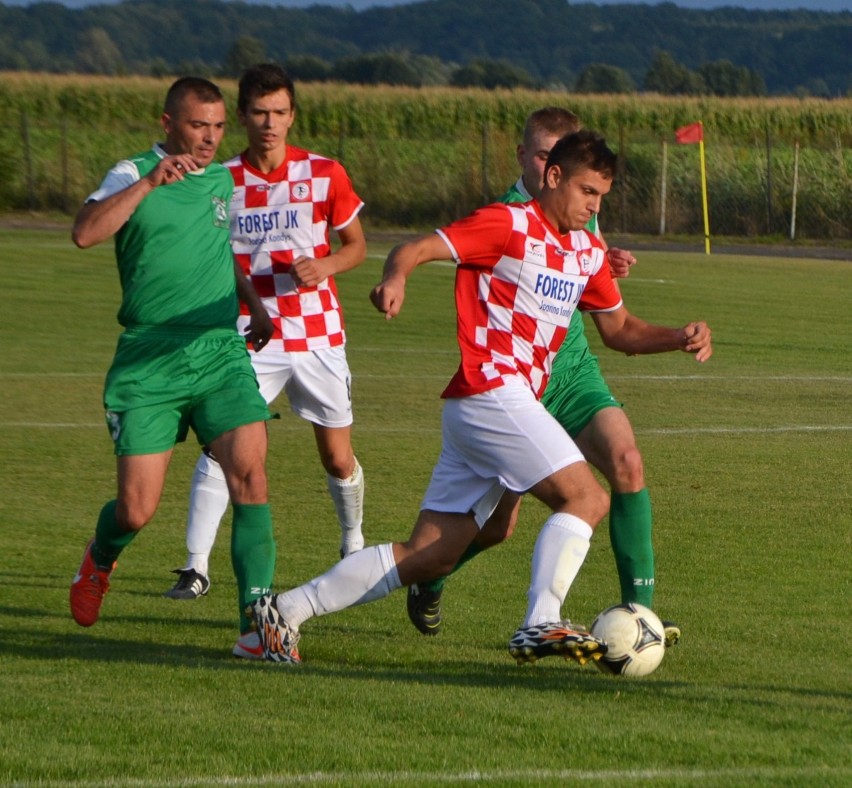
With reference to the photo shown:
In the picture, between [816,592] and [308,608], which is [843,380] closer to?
[816,592]

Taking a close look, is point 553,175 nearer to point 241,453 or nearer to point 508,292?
point 508,292

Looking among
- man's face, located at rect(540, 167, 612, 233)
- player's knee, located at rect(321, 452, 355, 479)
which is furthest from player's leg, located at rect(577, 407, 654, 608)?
player's knee, located at rect(321, 452, 355, 479)

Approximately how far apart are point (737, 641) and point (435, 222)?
1355 inches

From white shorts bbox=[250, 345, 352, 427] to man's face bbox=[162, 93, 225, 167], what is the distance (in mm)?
1590

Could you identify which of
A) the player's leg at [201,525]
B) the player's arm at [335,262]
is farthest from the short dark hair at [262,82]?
the player's leg at [201,525]

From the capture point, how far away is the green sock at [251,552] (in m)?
6.12

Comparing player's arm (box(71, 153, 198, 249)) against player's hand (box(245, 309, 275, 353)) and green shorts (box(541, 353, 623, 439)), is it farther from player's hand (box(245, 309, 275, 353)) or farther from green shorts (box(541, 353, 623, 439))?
green shorts (box(541, 353, 623, 439))

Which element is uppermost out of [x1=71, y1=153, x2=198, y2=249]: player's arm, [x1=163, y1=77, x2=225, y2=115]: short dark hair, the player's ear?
[x1=163, y1=77, x2=225, y2=115]: short dark hair

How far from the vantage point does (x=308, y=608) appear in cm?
577

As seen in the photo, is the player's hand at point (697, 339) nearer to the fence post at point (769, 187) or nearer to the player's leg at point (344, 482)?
the player's leg at point (344, 482)

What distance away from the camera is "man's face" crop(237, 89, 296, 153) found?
291 inches

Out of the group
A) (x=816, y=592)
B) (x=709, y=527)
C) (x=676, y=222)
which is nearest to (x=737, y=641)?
(x=816, y=592)

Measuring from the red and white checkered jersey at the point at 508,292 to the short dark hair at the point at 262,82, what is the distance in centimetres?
185

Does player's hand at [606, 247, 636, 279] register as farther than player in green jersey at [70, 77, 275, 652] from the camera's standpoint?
Yes
